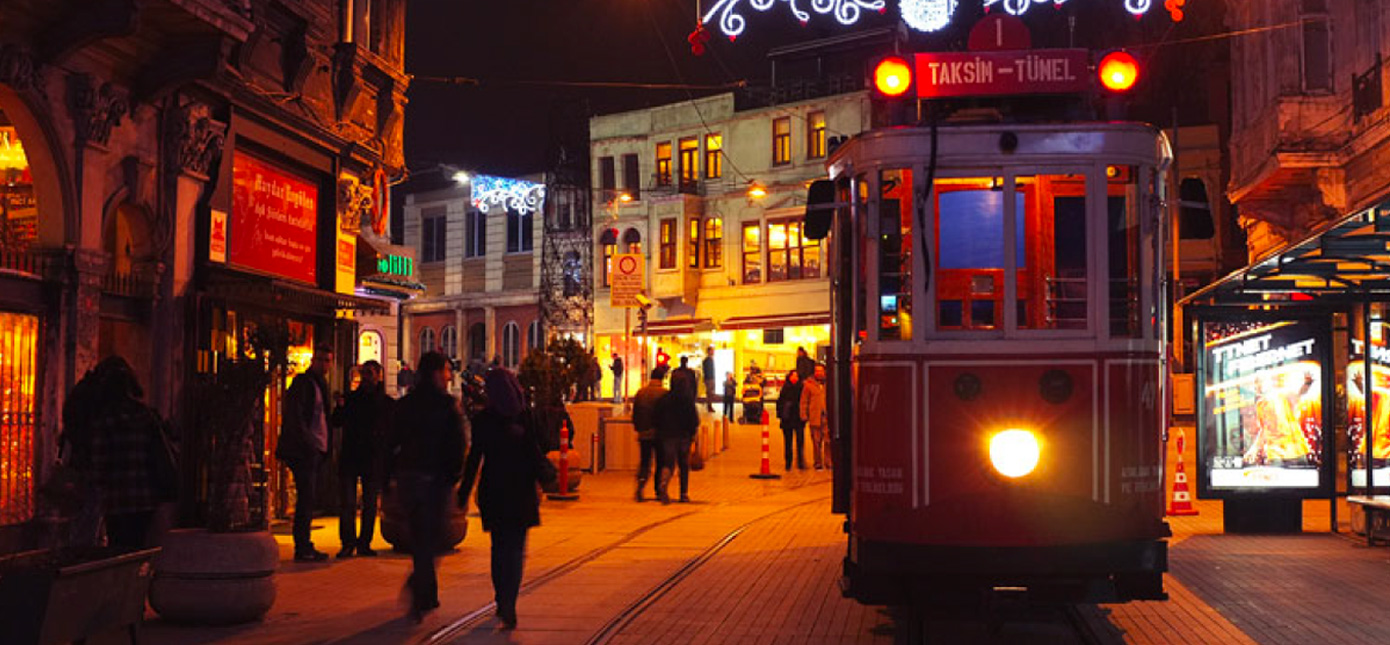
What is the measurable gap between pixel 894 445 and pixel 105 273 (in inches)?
307

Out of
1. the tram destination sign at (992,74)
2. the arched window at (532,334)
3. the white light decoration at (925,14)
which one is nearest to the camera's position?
the tram destination sign at (992,74)

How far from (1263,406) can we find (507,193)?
120 feet

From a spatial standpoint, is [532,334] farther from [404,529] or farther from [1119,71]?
[1119,71]

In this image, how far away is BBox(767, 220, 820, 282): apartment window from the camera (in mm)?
50594

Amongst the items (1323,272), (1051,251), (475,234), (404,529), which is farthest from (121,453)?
(475,234)

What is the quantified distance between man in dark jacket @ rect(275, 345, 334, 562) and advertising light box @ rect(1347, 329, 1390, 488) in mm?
10340

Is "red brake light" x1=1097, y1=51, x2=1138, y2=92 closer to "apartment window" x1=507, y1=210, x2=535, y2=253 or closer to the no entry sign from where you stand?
the no entry sign

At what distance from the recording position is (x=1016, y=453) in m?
8.79

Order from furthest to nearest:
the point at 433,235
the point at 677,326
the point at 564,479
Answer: the point at 433,235 < the point at 677,326 < the point at 564,479

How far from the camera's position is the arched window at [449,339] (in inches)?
2477

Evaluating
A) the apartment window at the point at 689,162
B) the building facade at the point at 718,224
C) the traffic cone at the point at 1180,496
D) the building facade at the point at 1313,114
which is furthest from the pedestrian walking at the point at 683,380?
the apartment window at the point at 689,162

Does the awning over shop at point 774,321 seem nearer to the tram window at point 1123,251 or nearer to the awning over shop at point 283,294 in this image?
the awning over shop at point 283,294

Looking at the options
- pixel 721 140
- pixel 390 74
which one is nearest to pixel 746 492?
pixel 390 74

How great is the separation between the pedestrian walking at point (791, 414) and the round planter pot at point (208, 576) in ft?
54.9
